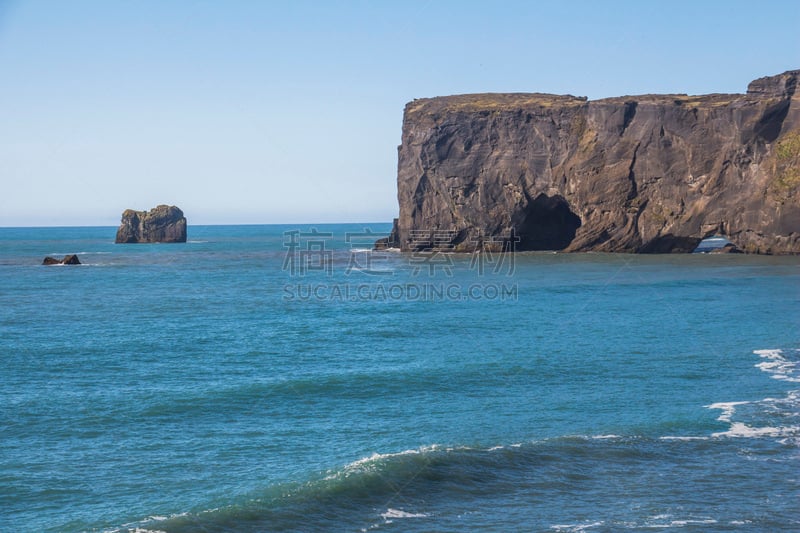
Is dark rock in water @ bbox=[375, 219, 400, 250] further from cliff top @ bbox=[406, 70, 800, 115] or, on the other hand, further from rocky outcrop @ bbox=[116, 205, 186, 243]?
rocky outcrop @ bbox=[116, 205, 186, 243]

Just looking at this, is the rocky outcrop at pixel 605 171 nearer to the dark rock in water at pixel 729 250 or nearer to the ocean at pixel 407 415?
the dark rock in water at pixel 729 250

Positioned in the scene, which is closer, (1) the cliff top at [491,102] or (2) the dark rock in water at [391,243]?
(1) the cliff top at [491,102]

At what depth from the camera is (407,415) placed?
24.0 meters

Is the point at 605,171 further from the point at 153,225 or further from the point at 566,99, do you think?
the point at 153,225

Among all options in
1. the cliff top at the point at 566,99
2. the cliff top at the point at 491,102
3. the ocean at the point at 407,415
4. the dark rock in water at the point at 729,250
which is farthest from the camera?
the cliff top at the point at 491,102

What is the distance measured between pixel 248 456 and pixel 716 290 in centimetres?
4020

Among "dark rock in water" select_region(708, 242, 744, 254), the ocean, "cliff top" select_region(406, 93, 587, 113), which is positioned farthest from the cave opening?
the ocean

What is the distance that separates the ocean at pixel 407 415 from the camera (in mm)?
17031

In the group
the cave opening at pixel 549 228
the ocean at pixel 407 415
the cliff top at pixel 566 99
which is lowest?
the ocean at pixel 407 415

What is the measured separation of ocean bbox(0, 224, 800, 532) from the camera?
1703cm

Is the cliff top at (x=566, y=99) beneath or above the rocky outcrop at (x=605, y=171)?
above

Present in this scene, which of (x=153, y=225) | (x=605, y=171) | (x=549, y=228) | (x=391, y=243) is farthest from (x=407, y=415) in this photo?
(x=153, y=225)

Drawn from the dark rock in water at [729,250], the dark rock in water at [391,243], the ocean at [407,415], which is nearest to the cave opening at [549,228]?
the dark rock in water at [729,250]

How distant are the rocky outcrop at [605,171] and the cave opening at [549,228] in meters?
0.16
